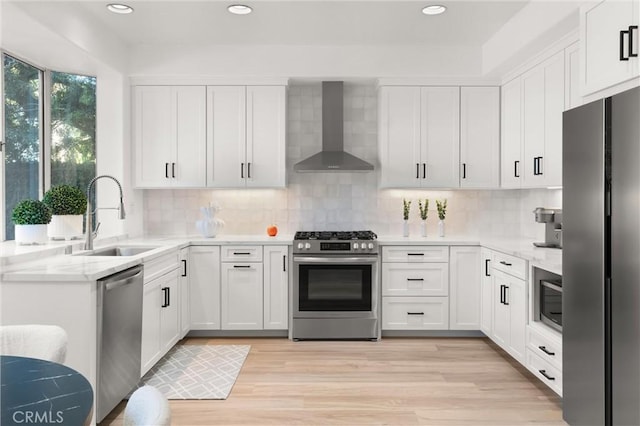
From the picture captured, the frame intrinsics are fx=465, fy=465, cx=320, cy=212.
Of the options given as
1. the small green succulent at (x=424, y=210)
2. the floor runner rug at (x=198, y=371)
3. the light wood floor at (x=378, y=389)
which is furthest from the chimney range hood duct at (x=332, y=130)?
the floor runner rug at (x=198, y=371)

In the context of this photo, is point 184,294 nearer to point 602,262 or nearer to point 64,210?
point 64,210

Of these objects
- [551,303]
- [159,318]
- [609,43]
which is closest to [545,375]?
[551,303]

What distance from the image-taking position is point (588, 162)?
227 cm

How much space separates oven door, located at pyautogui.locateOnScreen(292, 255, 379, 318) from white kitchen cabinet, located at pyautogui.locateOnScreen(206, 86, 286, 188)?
895mm

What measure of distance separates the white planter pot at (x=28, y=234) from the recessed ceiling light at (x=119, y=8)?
67.1 inches

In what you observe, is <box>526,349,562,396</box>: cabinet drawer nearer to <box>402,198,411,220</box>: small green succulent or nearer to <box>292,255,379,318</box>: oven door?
<box>292,255,379,318</box>: oven door

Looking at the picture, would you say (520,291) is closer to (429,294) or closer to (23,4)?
(429,294)

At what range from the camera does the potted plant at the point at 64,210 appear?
3.42 metres

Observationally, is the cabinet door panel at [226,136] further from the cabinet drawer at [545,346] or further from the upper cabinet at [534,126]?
the cabinet drawer at [545,346]

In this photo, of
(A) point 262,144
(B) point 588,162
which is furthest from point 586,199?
(A) point 262,144

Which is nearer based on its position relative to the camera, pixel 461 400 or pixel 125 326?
pixel 125 326

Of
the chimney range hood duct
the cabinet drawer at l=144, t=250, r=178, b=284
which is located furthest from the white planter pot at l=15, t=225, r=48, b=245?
the chimney range hood duct

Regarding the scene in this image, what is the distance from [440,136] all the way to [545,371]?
93.1 inches

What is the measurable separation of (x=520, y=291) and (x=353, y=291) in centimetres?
147
